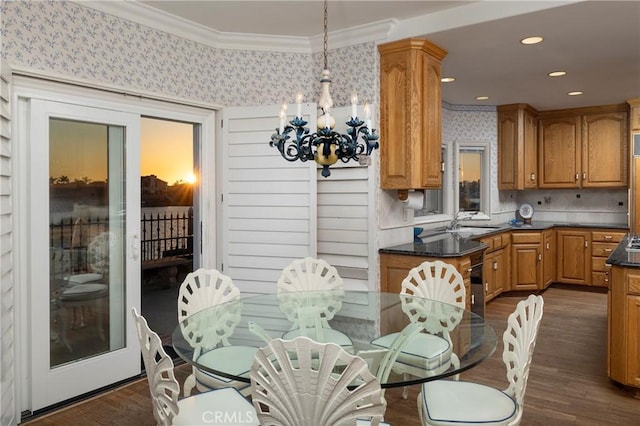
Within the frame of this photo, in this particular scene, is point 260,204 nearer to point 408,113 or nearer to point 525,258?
point 408,113

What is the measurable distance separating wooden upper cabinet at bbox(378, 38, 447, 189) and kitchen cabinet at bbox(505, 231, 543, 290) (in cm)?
274

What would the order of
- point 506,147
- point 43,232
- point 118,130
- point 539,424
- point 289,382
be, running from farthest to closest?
point 506,147 → point 118,130 → point 43,232 → point 539,424 → point 289,382

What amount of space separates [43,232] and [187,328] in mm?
1298

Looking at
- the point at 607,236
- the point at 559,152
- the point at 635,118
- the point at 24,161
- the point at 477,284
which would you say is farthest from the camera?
the point at 559,152

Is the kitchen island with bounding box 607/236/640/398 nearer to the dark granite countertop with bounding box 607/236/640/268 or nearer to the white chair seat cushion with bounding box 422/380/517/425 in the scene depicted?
the dark granite countertop with bounding box 607/236/640/268

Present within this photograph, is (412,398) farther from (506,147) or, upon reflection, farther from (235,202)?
(506,147)

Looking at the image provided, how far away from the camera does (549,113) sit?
22.5 feet

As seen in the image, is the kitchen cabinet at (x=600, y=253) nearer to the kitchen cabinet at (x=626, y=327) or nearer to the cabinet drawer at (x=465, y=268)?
the cabinet drawer at (x=465, y=268)

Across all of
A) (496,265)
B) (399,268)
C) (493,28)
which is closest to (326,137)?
(399,268)

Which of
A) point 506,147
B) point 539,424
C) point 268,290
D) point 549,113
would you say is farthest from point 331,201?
point 549,113

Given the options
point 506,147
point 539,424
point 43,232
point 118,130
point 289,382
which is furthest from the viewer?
point 506,147

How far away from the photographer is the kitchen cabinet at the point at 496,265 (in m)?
5.48

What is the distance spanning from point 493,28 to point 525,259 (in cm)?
357

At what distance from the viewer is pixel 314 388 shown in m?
1.52
